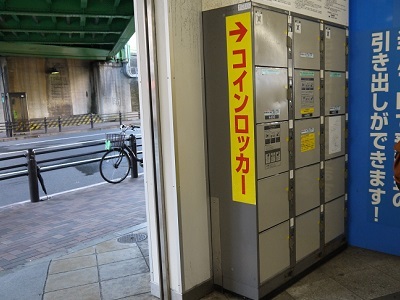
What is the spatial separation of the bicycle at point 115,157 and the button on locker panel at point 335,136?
4.95m

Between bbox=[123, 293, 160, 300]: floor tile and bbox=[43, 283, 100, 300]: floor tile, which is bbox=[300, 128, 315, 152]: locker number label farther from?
bbox=[43, 283, 100, 300]: floor tile

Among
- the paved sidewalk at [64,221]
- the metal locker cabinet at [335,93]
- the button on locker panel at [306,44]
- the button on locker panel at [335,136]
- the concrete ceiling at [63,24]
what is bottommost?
the paved sidewalk at [64,221]

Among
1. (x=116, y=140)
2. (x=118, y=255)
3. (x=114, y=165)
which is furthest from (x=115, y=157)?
(x=118, y=255)

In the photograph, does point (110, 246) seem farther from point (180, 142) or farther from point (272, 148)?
point (272, 148)

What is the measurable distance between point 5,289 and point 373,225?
12.2ft

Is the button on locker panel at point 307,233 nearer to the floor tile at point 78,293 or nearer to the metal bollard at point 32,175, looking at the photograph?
the floor tile at point 78,293

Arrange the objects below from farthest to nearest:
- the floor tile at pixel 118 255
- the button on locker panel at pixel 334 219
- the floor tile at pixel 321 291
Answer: the floor tile at pixel 118 255 < the button on locker panel at pixel 334 219 < the floor tile at pixel 321 291

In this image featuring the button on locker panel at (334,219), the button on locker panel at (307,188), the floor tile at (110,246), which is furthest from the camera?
the floor tile at (110,246)

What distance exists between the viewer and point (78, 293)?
11.1 ft

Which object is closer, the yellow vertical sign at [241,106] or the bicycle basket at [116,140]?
the yellow vertical sign at [241,106]

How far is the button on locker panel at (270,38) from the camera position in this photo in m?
2.80

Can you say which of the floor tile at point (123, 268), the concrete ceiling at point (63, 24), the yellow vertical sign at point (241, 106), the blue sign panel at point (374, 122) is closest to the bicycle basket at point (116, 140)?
the concrete ceiling at point (63, 24)

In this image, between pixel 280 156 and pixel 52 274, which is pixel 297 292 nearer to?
pixel 280 156

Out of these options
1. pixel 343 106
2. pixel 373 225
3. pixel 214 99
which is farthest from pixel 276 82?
pixel 373 225
